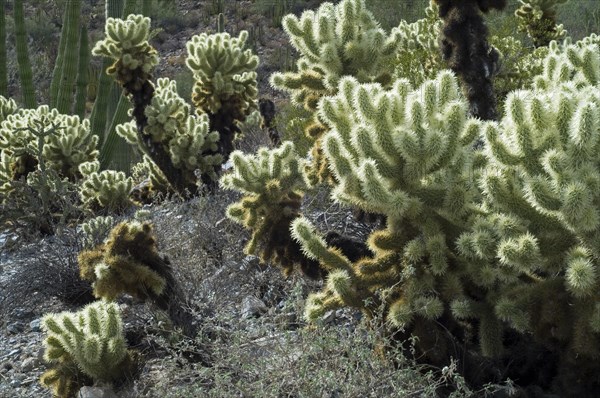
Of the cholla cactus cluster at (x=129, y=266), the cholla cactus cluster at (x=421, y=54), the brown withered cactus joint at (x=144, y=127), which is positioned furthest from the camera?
the brown withered cactus joint at (x=144, y=127)

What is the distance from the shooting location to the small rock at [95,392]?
4.19 metres

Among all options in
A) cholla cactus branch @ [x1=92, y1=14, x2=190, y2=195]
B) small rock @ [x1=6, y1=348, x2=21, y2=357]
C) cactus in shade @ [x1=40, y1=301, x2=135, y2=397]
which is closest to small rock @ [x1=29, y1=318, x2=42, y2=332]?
small rock @ [x1=6, y1=348, x2=21, y2=357]

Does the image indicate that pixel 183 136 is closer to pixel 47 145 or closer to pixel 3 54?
pixel 47 145

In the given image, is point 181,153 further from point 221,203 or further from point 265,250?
point 265,250

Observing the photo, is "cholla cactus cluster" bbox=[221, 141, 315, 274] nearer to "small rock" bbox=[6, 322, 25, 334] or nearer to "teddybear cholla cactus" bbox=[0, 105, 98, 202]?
"small rock" bbox=[6, 322, 25, 334]

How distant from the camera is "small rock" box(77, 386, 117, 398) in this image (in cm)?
419

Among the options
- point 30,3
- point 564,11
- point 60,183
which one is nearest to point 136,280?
point 60,183

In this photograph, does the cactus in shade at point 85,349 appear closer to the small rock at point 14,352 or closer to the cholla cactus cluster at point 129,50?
the small rock at point 14,352

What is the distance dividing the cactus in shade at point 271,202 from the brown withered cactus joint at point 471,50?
1650 millimetres

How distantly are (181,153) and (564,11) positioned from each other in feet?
41.5

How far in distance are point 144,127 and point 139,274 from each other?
4.05 m

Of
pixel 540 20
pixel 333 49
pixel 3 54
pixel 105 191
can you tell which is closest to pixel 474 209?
pixel 333 49

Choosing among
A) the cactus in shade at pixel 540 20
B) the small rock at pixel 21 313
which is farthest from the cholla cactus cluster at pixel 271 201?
the cactus in shade at pixel 540 20

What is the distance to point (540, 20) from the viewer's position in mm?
10539
